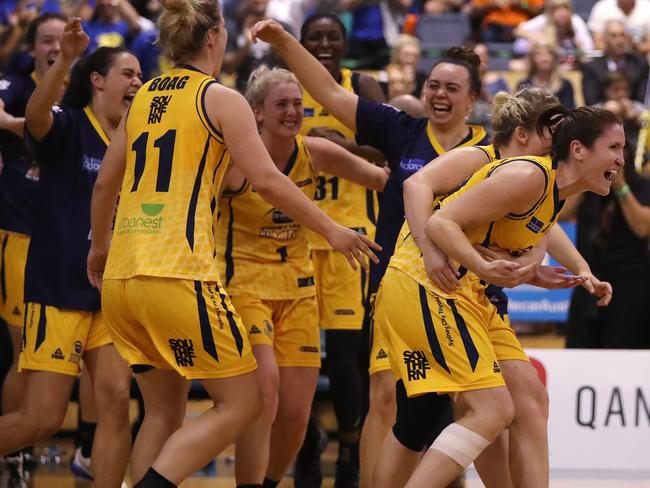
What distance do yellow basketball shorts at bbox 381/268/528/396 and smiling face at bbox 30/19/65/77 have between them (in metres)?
2.75

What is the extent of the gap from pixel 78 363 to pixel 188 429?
121 cm

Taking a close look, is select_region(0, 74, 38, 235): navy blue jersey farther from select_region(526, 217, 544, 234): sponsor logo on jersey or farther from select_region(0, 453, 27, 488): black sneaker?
select_region(526, 217, 544, 234): sponsor logo on jersey

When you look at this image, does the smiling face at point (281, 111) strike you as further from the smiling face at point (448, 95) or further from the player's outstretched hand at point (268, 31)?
the smiling face at point (448, 95)

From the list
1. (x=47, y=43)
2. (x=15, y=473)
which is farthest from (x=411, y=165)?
(x=15, y=473)

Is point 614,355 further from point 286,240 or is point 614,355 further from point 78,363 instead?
point 78,363

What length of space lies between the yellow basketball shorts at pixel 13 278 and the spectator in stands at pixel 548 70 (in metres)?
5.38

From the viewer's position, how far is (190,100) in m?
4.34

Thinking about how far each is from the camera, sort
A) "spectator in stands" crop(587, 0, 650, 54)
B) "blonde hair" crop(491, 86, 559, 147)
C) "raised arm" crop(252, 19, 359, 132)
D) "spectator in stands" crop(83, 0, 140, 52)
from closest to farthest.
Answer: "blonde hair" crop(491, 86, 559, 147) < "raised arm" crop(252, 19, 359, 132) < "spectator in stands" crop(83, 0, 140, 52) < "spectator in stands" crop(587, 0, 650, 54)

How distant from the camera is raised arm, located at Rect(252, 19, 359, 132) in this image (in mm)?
5457

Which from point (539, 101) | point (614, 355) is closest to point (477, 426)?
point (539, 101)

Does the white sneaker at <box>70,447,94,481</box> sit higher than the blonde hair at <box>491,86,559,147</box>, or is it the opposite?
the blonde hair at <box>491,86,559,147</box>

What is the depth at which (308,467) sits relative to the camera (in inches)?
254

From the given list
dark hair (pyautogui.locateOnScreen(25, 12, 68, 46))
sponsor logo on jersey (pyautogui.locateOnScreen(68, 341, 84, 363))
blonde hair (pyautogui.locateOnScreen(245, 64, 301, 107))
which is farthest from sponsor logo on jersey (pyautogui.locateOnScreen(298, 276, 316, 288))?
dark hair (pyautogui.locateOnScreen(25, 12, 68, 46))

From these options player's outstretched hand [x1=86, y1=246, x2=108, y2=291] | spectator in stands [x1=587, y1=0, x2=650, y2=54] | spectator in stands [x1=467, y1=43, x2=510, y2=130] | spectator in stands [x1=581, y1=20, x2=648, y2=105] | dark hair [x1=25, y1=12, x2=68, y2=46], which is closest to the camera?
player's outstretched hand [x1=86, y1=246, x2=108, y2=291]
